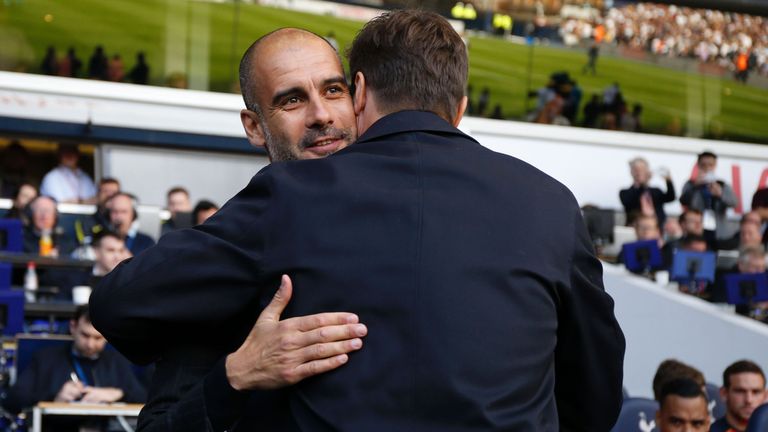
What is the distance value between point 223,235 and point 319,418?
1.14ft

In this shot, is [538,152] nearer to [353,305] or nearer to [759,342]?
[759,342]

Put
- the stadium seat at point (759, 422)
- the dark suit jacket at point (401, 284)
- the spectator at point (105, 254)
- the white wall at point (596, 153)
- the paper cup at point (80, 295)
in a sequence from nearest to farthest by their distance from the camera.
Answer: the dark suit jacket at point (401, 284) < the stadium seat at point (759, 422) < the paper cup at point (80, 295) < the spectator at point (105, 254) < the white wall at point (596, 153)

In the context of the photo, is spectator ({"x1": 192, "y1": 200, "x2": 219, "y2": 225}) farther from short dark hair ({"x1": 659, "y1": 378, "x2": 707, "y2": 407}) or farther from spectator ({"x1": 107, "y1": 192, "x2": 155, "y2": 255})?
short dark hair ({"x1": 659, "y1": 378, "x2": 707, "y2": 407})

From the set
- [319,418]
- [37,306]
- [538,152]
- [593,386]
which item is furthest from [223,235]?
[538,152]

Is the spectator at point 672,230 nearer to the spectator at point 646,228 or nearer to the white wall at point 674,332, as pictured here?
the spectator at point 646,228

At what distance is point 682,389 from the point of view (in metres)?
6.06

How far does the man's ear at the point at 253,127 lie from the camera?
3.14m

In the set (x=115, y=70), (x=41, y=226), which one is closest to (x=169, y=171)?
(x=115, y=70)

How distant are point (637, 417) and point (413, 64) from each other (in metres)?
4.62

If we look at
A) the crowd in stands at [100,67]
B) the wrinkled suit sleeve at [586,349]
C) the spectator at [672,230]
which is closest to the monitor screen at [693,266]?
the spectator at [672,230]

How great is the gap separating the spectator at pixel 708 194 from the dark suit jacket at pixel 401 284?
12696 millimetres

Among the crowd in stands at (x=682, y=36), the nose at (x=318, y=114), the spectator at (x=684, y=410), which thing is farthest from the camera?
the crowd in stands at (x=682, y=36)

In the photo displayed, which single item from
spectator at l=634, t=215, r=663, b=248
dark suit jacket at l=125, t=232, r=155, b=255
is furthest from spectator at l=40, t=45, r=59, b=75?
spectator at l=634, t=215, r=663, b=248

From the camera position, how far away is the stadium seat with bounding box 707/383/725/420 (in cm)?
789
